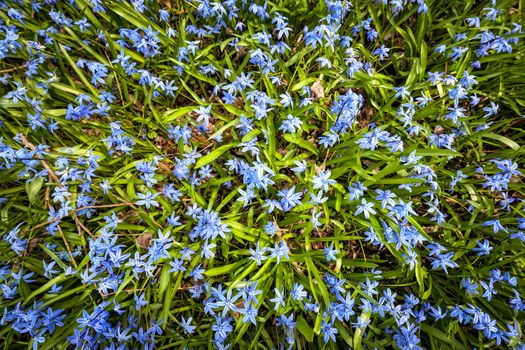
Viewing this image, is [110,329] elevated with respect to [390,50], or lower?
lower

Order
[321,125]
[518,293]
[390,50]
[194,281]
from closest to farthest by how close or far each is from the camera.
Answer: [518,293] → [194,281] → [321,125] → [390,50]

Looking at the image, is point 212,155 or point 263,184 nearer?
point 263,184

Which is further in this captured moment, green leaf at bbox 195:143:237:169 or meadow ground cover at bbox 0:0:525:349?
green leaf at bbox 195:143:237:169

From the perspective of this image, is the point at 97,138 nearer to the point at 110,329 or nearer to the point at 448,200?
the point at 110,329

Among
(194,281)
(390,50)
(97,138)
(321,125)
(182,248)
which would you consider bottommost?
(194,281)

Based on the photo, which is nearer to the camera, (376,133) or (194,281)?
(376,133)

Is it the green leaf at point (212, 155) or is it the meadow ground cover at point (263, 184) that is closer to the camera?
the meadow ground cover at point (263, 184)

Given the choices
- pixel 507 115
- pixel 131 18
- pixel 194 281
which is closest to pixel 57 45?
pixel 131 18

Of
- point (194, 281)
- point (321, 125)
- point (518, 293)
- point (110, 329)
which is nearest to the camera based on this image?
point (110, 329)
